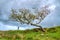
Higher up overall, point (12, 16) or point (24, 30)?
point (12, 16)

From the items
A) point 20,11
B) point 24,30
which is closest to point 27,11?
point 20,11

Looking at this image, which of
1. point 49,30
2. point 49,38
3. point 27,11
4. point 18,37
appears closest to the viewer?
point 18,37

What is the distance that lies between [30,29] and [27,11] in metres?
7.03

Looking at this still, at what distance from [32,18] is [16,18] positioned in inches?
156

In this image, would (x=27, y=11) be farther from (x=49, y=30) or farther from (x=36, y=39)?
(x=36, y=39)

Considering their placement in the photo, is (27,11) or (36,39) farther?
(27,11)

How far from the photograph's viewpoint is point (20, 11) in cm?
4759

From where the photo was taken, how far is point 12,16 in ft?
162

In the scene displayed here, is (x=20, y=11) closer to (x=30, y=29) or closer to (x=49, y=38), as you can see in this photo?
(x=30, y=29)

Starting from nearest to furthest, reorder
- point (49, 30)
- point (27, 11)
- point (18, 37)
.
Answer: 1. point (18, 37)
2. point (27, 11)
3. point (49, 30)

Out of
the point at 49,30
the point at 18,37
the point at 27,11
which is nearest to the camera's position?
the point at 18,37

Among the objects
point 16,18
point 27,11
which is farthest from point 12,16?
point 27,11

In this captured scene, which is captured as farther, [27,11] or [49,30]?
[49,30]

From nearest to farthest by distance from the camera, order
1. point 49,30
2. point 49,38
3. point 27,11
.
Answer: point 49,38 < point 27,11 < point 49,30
